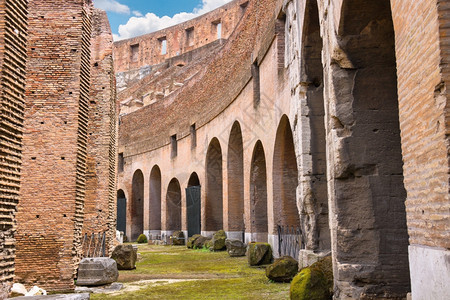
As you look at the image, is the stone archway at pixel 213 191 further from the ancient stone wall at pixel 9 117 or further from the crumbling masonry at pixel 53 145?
the ancient stone wall at pixel 9 117

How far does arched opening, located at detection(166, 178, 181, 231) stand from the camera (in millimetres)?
23891

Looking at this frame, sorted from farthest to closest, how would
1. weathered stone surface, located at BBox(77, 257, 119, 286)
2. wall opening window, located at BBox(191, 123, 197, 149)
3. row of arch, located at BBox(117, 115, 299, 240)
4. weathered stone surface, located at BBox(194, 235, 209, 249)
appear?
1. wall opening window, located at BBox(191, 123, 197, 149)
2. weathered stone surface, located at BBox(194, 235, 209, 249)
3. row of arch, located at BBox(117, 115, 299, 240)
4. weathered stone surface, located at BBox(77, 257, 119, 286)

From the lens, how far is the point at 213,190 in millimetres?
18750

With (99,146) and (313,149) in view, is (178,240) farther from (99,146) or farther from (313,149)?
(313,149)

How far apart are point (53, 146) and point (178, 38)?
1291 inches

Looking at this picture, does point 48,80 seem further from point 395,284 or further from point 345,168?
point 395,284

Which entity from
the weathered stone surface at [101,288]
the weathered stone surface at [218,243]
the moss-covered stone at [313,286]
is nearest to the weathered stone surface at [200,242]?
the weathered stone surface at [218,243]

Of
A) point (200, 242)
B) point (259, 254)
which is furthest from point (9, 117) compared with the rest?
point (200, 242)

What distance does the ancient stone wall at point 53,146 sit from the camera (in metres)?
7.77

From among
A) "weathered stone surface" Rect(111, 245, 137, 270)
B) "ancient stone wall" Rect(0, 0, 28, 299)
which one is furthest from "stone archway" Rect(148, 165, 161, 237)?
"ancient stone wall" Rect(0, 0, 28, 299)

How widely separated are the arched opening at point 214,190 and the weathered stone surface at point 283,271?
11.0 m

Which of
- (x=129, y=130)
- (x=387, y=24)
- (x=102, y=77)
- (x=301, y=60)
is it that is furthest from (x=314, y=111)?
(x=129, y=130)

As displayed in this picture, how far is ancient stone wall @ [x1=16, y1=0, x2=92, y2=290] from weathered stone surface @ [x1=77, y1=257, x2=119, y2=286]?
0.17 metres

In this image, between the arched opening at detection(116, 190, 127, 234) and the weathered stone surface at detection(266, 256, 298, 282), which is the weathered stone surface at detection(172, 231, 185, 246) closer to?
the arched opening at detection(116, 190, 127, 234)
